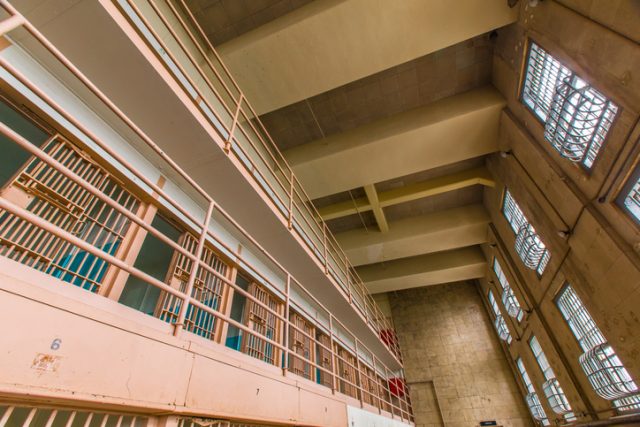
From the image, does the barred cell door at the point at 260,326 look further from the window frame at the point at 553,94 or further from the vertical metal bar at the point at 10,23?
the window frame at the point at 553,94

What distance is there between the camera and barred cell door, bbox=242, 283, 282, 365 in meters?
3.67

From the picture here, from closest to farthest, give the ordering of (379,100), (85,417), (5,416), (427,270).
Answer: (5,416) < (85,417) < (379,100) < (427,270)

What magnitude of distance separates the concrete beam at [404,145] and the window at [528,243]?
4.59 feet

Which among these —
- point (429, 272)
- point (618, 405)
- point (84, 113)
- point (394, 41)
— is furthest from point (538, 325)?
point (84, 113)

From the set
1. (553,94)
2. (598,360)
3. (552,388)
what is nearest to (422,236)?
(552,388)

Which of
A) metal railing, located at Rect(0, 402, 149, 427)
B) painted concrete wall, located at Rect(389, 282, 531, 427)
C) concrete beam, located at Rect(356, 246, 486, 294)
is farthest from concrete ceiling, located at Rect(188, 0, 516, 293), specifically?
metal railing, located at Rect(0, 402, 149, 427)

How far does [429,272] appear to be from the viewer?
9508mm

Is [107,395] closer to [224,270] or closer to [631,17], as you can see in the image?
[224,270]

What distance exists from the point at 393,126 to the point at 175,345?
5.84m

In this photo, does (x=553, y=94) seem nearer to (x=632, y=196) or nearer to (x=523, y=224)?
(x=632, y=196)

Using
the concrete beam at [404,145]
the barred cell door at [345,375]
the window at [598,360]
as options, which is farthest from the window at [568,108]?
the barred cell door at [345,375]

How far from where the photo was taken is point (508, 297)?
293 inches

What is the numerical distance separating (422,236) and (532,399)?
17.1 feet

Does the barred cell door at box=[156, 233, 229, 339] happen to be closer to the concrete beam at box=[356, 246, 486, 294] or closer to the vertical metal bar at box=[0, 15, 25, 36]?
the vertical metal bar at box=[0, 15, 25, 36]
